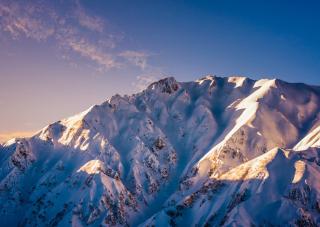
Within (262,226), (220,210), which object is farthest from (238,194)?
(262,226)

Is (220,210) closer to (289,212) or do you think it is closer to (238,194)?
(238,194)

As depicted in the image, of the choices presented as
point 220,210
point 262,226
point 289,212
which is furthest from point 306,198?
point 220,210

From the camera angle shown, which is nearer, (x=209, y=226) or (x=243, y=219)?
(x=243, y=219)

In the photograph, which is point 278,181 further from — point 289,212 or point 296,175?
point 289,212

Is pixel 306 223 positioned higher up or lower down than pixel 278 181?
lower down

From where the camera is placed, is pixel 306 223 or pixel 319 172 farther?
pixel 319 172

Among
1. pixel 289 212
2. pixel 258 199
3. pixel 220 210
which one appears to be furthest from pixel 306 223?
pixel 220 210

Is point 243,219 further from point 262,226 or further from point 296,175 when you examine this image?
point 296,175
